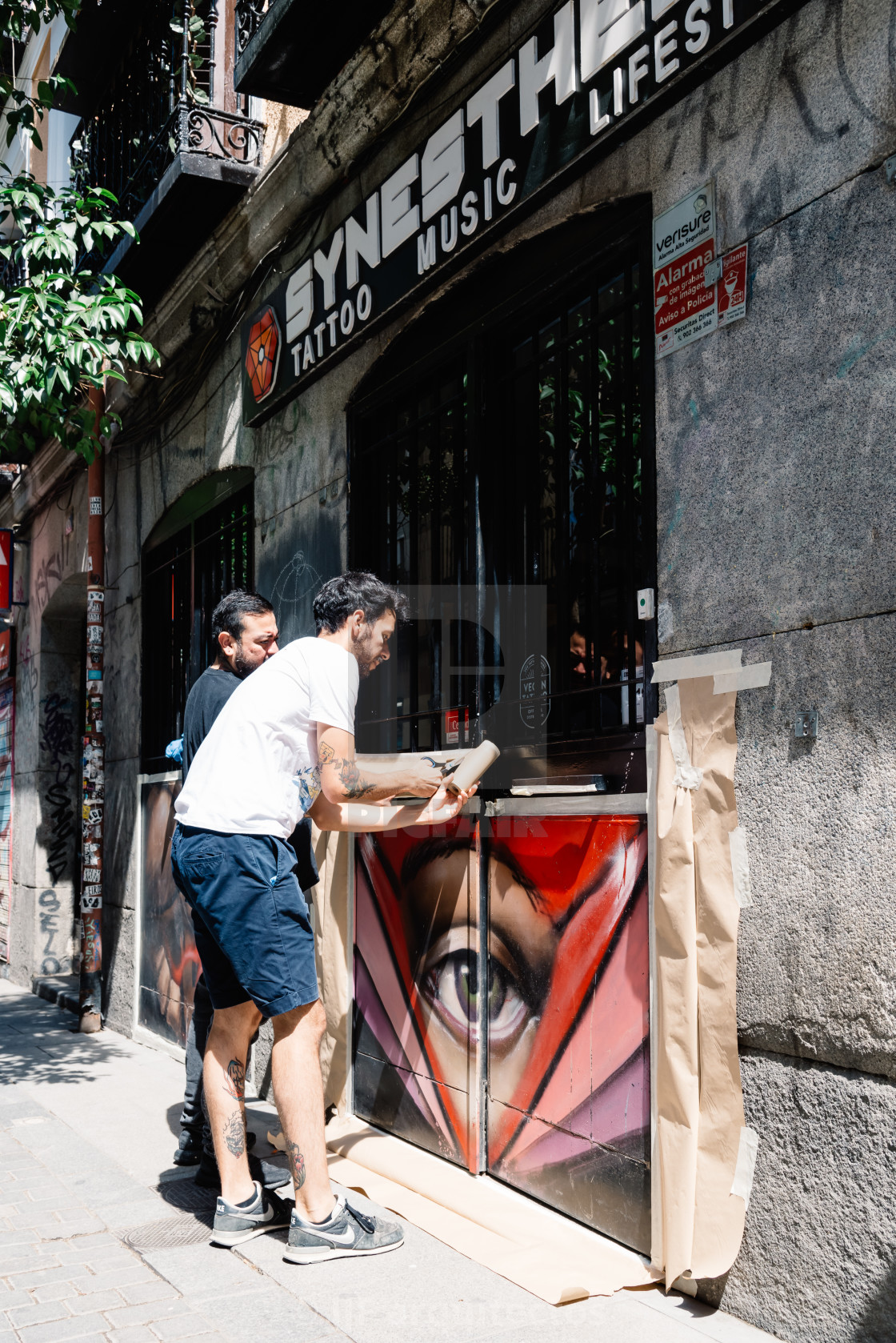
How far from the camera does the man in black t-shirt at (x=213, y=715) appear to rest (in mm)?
4066

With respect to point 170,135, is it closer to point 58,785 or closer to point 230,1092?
A: point 58,785

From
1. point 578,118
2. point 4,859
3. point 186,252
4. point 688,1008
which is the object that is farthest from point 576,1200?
point 4,859

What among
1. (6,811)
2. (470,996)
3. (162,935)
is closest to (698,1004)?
(470,996)

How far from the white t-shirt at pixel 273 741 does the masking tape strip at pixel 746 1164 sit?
1521mm

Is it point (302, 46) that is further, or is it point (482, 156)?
point (302, 46)

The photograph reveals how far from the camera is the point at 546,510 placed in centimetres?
420

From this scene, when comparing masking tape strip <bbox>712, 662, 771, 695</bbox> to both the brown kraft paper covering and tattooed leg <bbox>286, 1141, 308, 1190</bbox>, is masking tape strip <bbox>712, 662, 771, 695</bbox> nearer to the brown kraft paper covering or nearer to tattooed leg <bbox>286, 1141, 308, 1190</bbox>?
the brown kraft paper covering

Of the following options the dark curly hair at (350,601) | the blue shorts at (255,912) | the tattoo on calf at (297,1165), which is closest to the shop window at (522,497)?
the dark curly hair at (350,601)

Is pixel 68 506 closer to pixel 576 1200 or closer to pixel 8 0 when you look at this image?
pixel 8 0

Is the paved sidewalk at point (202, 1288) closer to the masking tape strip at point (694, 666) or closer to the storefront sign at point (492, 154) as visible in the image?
the masking tape strip at point (694, 666)

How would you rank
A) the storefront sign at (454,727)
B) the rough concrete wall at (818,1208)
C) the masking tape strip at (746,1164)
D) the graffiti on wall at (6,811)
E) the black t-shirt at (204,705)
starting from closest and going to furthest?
the rough concrete wall at (818,1208)
the masking tape strip at (746,1164)
the black t-shirt at (204,705)
the storefront sign at (454,727)
the graffiti on wall at (6,811)

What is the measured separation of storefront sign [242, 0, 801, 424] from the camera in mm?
3189

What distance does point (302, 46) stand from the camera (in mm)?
5152

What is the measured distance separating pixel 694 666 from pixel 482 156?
87.0 inches
